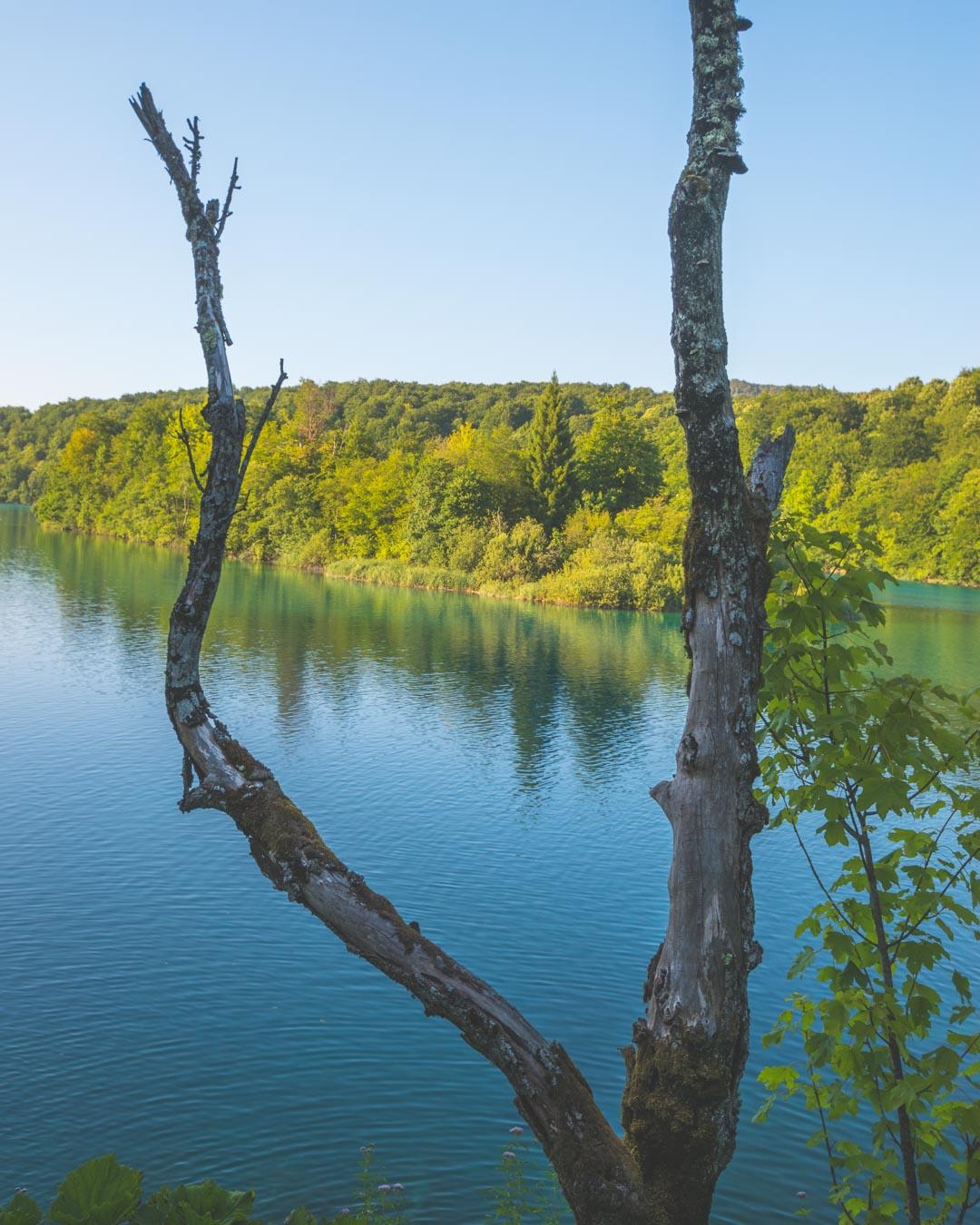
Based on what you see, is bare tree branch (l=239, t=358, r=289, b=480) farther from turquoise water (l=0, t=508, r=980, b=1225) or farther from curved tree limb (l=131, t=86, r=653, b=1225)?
turquoise water (l=0, t=508, r=980, b=1225)

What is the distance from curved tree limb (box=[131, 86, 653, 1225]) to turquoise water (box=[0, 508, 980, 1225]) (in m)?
3.38

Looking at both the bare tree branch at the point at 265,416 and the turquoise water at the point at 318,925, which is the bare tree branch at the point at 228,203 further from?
the turquoise water at the point at 318,925

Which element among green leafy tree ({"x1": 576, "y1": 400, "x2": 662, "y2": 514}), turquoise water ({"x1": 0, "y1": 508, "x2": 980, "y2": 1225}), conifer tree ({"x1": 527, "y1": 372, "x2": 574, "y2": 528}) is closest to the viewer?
turquoise water ({"x1": 0, "y1": 508, "x2": 980, "y2": 1225})

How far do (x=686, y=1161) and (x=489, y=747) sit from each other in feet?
47.1

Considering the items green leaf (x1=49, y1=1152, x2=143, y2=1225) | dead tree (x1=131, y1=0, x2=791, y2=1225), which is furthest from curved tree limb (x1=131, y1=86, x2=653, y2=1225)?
green leaf (x1=49, y1=1152, x2=143, y2=1225)

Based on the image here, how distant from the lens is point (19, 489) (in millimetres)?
103250

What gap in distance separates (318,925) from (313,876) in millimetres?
7359

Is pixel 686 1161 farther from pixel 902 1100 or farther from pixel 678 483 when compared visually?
pixel 678 483

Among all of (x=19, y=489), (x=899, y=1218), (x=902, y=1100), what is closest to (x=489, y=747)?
(x=899, y=1218)

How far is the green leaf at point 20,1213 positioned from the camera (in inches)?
118

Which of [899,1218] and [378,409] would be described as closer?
[899,1218]

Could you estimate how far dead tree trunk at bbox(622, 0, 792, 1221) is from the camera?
2852 millimetres

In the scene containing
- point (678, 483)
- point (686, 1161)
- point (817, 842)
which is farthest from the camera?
point (678, 483)

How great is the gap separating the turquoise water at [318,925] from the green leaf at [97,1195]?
314 centimetres
